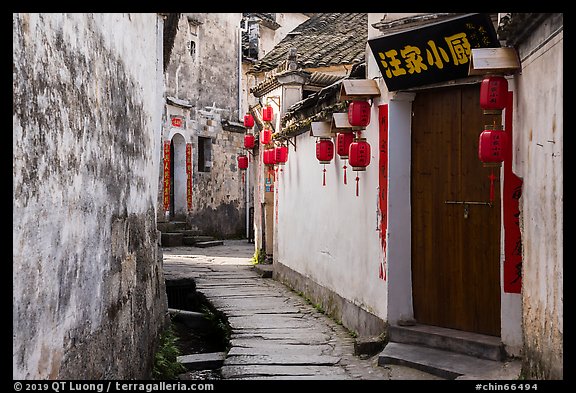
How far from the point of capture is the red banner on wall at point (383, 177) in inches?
305

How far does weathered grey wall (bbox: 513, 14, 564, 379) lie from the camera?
4551 mm

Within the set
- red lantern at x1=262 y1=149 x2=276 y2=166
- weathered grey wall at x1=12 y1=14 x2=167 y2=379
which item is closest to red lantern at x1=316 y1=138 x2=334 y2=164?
weathered grey wall at x1=12 y1=14 x2=167 y2=379

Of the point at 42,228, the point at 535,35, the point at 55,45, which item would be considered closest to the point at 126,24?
the point at 55,45

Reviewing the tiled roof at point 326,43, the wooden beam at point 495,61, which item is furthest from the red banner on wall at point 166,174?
the wooden beam at point 495,61

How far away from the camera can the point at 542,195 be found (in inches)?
196

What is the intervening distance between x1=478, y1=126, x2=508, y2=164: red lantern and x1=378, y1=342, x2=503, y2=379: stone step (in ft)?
6.06

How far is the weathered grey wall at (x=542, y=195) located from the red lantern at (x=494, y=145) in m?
0.14

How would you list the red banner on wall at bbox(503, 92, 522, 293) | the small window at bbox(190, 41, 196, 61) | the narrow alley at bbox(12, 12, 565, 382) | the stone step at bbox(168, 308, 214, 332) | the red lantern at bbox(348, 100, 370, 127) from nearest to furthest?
1. the narrow alley at bbox(12, 12, 565, 382)
2. the red banner on wall at bbox(503, 92, 522, 293)
3. the red lantern at bbox(348, 100, 370, 127)
4. the stone step at bbox(168, 308, 214, 332)
5. the small window at bbox(190, 41, 196, 61)

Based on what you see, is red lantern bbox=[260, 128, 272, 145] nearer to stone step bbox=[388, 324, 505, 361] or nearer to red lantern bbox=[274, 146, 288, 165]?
red lantern bbox=[274, 146, 288, 165]

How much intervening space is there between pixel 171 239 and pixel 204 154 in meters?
4.33

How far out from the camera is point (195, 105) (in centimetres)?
2406

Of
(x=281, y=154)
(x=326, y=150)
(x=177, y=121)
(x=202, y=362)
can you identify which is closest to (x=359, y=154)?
(x=326, y=150)

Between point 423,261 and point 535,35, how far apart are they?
10.2 ft

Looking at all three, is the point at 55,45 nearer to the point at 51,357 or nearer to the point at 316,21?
the point at 51,357
